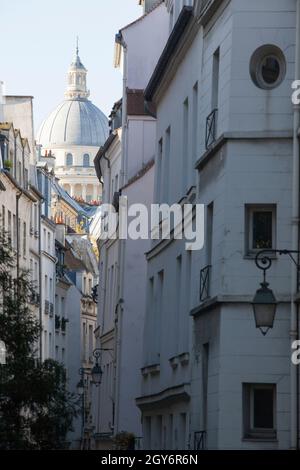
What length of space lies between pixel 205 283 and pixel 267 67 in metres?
3.73

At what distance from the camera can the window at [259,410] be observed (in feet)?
77.4

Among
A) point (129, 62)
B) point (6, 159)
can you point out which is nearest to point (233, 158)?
point (129, 62)

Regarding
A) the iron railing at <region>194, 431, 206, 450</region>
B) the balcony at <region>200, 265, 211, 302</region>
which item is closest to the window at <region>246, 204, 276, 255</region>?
the balcony at <region>200, 265, 211, 302</region>

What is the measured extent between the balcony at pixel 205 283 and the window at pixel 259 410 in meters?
2.31

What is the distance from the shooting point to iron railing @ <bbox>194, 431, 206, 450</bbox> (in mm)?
25719

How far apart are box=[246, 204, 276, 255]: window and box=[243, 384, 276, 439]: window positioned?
2.00 metres

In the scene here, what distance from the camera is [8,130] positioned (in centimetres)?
6506

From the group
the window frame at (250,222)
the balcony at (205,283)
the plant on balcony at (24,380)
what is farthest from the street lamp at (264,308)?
the plant on balcony at (24,380)

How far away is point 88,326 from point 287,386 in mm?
83488

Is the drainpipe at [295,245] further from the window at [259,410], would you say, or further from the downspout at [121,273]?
the downspout at [121,273]

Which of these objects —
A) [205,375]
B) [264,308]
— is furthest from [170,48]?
[264,308]

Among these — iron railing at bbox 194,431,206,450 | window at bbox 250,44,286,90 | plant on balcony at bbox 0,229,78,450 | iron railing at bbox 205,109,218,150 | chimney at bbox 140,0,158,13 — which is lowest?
iron railing at bbox 194,431,206,450

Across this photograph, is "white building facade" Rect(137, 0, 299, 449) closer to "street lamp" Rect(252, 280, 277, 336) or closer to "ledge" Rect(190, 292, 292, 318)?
"ledge" Rect(190, 292, 292, 318)
